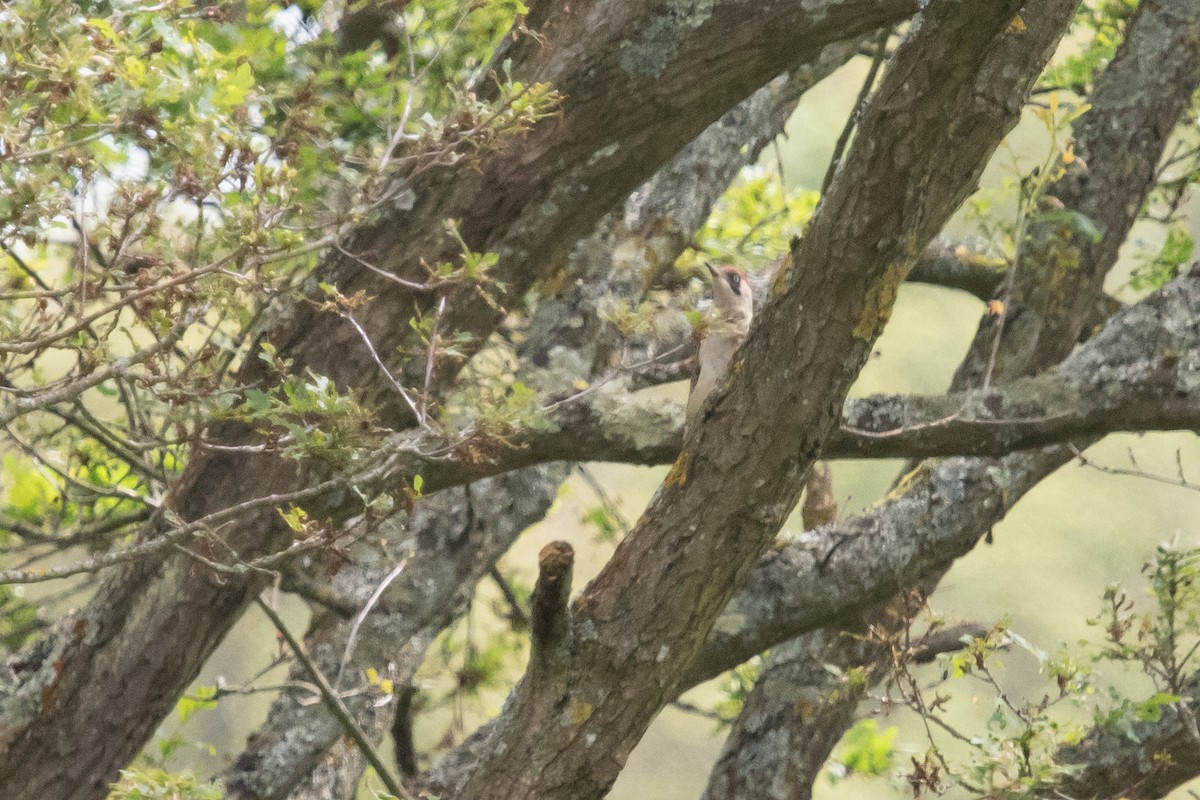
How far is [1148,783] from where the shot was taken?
3.34m

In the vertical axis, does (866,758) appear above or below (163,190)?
above

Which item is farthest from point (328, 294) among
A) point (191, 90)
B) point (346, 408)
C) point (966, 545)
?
point (966, 545)

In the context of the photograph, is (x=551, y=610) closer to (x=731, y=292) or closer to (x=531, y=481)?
(x=731, y=292)

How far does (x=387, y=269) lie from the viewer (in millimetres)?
2738

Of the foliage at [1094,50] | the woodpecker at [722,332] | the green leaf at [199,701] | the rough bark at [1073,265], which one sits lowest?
the green leaf at [199,701]

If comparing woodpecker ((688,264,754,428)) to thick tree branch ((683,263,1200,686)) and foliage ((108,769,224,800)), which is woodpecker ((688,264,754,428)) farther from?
foliage ((108,769,224,800))

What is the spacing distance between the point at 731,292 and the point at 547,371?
0.60 metres

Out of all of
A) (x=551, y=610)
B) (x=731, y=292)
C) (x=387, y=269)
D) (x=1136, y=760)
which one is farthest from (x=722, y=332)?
(x=1136, y=760)

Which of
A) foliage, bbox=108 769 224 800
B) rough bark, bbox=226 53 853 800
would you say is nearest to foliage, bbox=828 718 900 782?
rough bark, bbox=226 53 853 800

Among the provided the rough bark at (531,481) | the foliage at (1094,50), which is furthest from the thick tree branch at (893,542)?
the foliage at (1094,50)

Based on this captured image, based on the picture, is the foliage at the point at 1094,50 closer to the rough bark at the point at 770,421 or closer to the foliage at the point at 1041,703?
the foliage at the point at 1041,703

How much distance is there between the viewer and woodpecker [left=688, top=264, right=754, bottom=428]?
10.7 feet

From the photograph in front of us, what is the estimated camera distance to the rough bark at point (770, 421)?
2.05 m

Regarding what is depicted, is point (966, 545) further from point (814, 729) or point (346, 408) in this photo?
point (346, 408)
